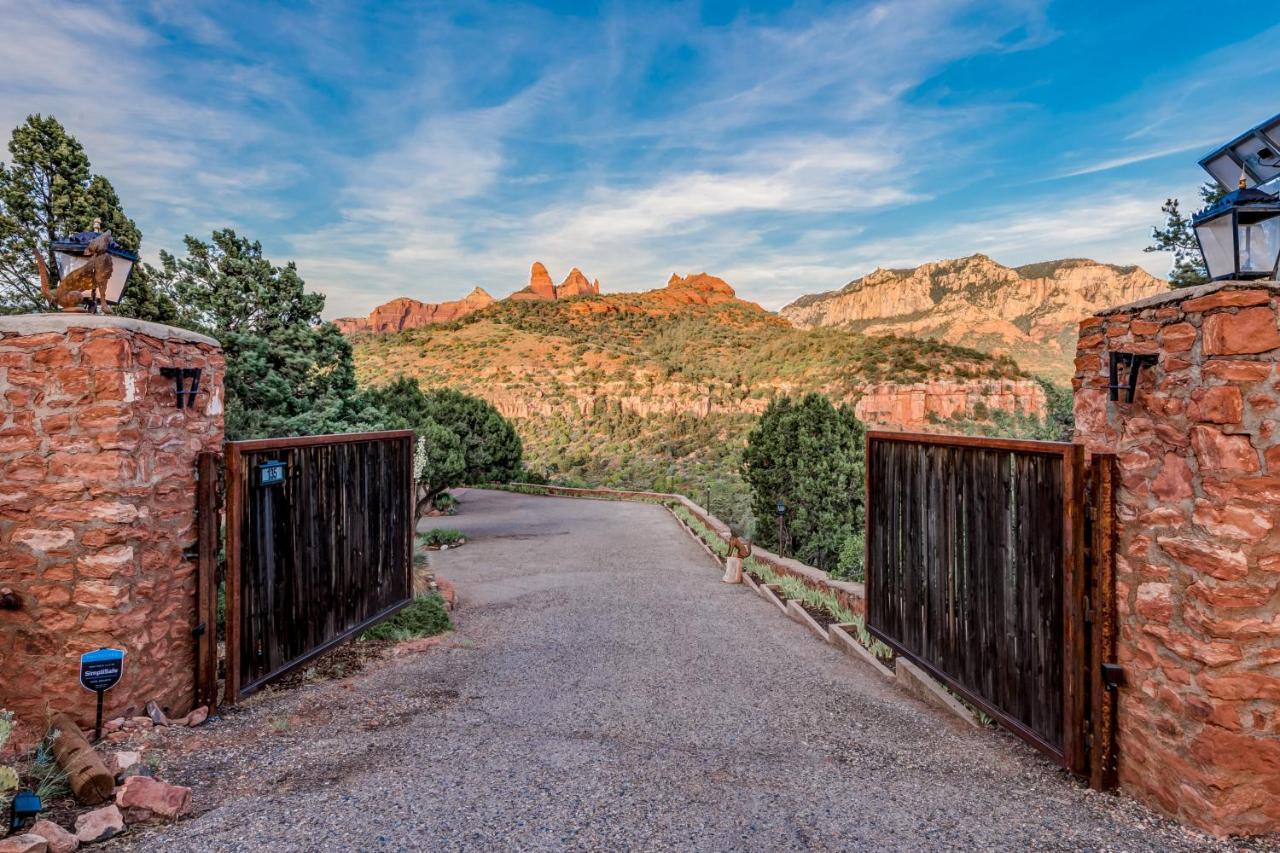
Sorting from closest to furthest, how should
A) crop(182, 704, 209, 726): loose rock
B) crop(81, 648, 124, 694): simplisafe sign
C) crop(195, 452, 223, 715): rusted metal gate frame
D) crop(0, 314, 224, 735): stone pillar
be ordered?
crop(81, 648, 124, 694): simplisafe sign
crop(0, 314, 224, 735): stone pillar
crop(182, 704, 209, 726): loose rock
crop(195, 452, 223, 715): rusted metal gate frame

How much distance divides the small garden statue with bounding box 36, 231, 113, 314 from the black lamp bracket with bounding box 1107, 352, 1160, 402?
578 cm

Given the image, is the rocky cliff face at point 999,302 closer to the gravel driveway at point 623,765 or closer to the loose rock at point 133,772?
the gravel driveway at point 623,765

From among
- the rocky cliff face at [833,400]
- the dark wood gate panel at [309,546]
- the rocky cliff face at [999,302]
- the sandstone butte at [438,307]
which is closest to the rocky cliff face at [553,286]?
the sandstone butte at [438,307]

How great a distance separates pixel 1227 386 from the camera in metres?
2.76

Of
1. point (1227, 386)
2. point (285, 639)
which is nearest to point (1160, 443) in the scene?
point (1227, 386)

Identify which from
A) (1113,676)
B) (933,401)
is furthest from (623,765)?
(933,401)

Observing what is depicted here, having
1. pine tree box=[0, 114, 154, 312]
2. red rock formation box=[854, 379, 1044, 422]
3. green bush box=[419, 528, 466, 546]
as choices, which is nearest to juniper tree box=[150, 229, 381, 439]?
pine tree box=[0, 114, 154, 312]

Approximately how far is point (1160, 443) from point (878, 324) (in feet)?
245

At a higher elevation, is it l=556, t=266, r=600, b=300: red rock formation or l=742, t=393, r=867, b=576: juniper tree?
l=556, t=266, r=600, b=300: red rock formation

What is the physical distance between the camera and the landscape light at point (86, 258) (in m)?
3.89

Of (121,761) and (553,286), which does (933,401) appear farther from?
(553,286)

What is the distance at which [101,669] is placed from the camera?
11.0ft

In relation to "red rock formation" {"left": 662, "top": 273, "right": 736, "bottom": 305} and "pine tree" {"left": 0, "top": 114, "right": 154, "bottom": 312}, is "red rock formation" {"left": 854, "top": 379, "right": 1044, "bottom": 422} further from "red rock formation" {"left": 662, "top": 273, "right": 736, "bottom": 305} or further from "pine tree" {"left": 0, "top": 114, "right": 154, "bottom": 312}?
"red rock formation" {"left": 662, "top": 273, "right": 736, "bottom": 305}

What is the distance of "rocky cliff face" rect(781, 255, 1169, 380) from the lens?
56.9 m
